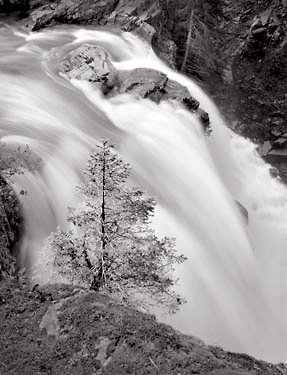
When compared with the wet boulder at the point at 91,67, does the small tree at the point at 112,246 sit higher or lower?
higher

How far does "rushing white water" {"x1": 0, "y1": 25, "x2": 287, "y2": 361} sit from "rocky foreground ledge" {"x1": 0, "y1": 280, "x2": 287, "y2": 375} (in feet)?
7.86

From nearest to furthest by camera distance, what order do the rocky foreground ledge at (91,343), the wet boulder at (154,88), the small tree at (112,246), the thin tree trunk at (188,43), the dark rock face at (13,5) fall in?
the rocky foreground ledge at (91,343) < the small tree at (112,246) < the wet boulder at (154,88) < the dark rock face at (13,5) < the thin tree trunk at (188,43)

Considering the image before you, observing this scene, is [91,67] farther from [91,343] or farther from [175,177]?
[91,343]

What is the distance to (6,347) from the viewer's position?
18.6 ft

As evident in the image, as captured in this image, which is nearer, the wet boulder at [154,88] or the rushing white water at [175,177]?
the rushing white water at [175,177]

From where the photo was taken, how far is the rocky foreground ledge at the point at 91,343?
536 cm

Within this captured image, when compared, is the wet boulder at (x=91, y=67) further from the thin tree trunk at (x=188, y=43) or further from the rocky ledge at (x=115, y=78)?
the thin tree trunk at (x=188, y=43)

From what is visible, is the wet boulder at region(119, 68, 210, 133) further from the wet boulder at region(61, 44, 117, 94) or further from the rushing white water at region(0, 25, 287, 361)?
the wet boulder at region(61, 44, 117, 94)

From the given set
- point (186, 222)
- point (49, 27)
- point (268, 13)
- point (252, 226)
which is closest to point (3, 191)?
point (186, 222)

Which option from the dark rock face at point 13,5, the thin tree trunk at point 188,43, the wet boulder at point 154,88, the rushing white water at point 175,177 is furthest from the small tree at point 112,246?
the dark rock face at point 13,5

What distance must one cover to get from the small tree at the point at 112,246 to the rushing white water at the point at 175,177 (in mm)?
914

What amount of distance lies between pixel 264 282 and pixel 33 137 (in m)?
10.0

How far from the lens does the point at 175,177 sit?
1805 centimetres

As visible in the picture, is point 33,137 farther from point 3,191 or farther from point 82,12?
point 82,12
